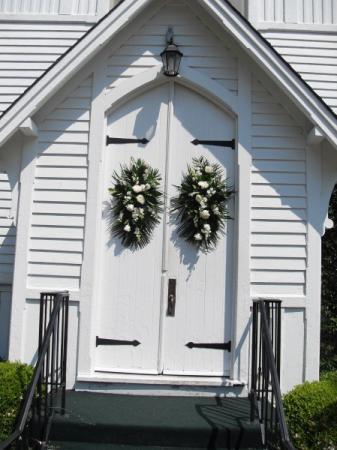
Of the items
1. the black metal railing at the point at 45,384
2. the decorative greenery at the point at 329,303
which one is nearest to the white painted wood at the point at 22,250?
the black metal railing at the point at 45,384

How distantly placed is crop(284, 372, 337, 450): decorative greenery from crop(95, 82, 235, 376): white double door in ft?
2.96

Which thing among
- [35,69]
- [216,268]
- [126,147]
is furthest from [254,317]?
[35,69]

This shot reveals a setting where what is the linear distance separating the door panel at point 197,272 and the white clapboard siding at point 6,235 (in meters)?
2.59

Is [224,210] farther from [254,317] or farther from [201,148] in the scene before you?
[254,317]

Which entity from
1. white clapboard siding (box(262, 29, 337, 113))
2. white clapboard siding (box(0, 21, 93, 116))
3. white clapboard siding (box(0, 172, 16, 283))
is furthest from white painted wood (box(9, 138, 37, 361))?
white clapboard siding (box(262, 29, 337, 113))

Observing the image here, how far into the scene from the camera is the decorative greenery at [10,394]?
4.43 metres

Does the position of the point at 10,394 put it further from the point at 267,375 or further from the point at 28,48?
the point at 28,48

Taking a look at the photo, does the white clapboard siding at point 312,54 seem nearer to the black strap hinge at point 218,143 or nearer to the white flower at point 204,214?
the black strap hinge at point 218,143

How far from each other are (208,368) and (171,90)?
10.1ft

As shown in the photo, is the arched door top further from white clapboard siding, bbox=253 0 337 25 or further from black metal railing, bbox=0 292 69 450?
black metal railing, bbox=0 292 69 450

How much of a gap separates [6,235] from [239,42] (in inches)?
159

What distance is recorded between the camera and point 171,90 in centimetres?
547

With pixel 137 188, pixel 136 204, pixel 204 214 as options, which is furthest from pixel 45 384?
pixel 204 214

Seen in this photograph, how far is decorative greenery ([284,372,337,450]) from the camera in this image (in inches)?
168
